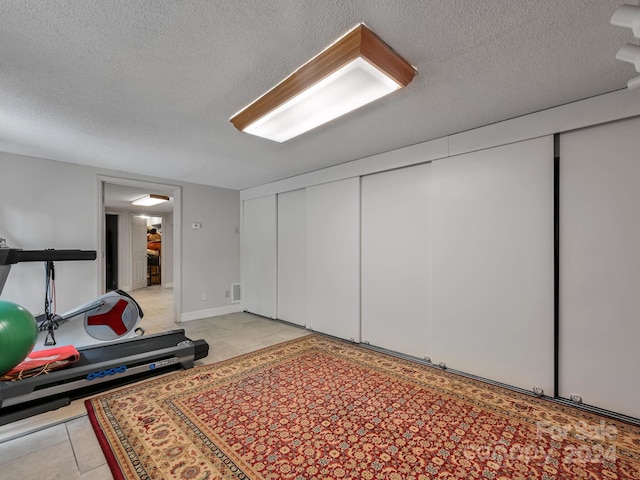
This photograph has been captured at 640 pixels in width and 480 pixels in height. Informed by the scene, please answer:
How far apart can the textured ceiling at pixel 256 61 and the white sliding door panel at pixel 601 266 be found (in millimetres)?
466

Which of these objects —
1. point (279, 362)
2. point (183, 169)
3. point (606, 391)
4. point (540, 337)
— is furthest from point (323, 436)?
point (183, 169)

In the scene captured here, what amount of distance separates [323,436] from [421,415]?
2.48ft

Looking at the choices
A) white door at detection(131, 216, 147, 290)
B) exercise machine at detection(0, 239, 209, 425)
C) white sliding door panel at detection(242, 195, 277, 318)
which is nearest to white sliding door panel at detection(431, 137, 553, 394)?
exercise machine at detection(0, 239, 209, 425)

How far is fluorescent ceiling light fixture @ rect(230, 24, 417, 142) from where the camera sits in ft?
5.08

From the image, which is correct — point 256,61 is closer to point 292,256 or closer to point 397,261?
point 397,261

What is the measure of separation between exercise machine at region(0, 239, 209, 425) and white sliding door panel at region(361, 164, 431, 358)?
2012 millimetres

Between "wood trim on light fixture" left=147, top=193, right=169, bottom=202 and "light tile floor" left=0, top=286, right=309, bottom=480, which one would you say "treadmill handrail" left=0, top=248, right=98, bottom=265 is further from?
"wood trim on light fixture" left=147, top=193, right=169, bottom=202

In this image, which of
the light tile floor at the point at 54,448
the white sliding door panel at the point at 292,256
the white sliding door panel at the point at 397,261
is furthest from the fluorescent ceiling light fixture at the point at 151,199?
the white sliding door panel at the point at 397,261

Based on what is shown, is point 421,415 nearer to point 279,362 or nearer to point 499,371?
point 499,371

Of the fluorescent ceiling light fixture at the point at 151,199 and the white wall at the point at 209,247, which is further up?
the fluorescent ceiling light fixture at the point at 151,199

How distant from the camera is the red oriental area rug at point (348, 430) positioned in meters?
1.61

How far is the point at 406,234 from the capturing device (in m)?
3.27

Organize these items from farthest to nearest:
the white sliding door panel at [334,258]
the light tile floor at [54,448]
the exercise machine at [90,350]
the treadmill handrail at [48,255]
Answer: the white sliding door panel at [334,258]
the treadmill handrail at [48,255]
the exercise machine at [90,350]
the light tile floor at [54,448]

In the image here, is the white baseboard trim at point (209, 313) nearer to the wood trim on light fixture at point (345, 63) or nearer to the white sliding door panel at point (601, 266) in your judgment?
the wood trim on light fixture at point (345, 63)
